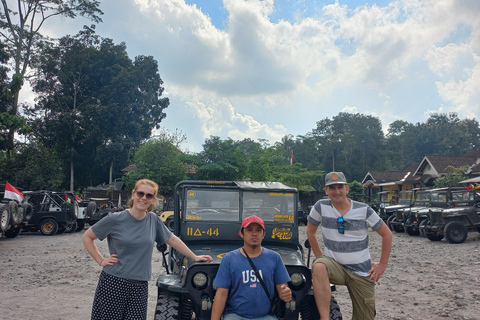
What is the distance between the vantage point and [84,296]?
22.2 feet

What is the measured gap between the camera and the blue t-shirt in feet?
11.1

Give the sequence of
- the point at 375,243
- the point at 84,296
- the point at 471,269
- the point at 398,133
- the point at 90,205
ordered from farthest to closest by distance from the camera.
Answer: the point at 398,133 → the point at 90,205 → the point at 375,243 → the point at 471,269 → the point at 84,296

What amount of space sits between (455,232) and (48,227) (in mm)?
16129

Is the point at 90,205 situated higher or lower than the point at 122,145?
lower

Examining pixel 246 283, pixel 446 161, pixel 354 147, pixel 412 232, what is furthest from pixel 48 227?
pixel 354 147

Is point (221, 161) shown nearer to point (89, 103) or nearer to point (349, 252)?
point (89, 103)

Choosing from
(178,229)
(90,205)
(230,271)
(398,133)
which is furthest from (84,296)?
(398,133)

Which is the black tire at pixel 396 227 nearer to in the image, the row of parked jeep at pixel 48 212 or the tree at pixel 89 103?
the row of parked jeep at pixel 48 212

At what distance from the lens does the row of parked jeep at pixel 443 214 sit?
46.1ft

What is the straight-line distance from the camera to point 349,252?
3787 mm

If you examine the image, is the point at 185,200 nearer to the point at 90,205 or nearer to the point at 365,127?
the point at 90,205

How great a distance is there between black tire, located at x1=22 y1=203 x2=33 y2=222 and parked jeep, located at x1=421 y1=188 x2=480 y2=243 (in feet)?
50.5

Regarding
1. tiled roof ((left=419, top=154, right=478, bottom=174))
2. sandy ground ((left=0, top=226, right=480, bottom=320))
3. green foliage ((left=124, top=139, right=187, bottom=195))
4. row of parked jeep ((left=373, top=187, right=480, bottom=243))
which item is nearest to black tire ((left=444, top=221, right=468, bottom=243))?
row of parked jeep ((left=373, top=187, right=480, bottom=243))

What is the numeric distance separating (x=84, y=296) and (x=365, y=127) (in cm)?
6090
